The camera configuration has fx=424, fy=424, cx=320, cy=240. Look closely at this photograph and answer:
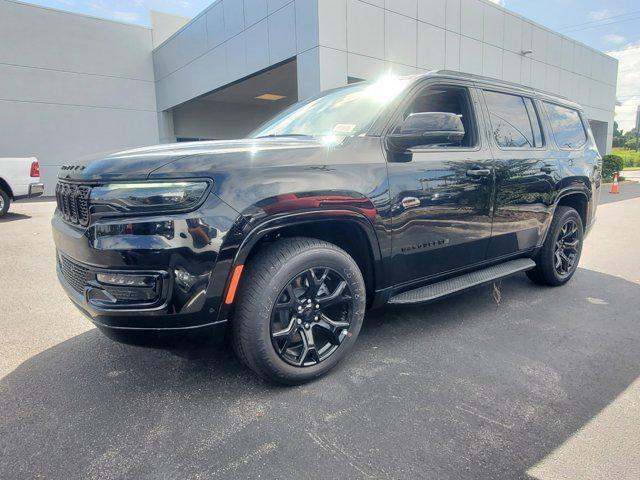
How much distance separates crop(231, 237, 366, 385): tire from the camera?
90.7 inches

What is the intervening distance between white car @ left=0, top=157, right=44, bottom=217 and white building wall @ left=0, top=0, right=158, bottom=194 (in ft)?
25.9

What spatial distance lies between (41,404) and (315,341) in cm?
160

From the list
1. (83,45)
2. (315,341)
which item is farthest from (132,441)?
(83,45)

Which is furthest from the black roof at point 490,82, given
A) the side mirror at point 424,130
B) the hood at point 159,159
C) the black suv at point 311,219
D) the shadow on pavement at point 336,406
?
the shadow on pavement at point 336,406

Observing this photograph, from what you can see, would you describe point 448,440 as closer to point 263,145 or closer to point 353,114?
point 263,145

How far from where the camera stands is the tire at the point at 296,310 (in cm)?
230

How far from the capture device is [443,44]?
44.5 ft

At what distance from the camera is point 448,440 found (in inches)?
81.7

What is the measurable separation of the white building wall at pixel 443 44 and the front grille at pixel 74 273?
8.51 meters

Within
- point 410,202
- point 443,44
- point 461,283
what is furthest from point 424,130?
point 443,44

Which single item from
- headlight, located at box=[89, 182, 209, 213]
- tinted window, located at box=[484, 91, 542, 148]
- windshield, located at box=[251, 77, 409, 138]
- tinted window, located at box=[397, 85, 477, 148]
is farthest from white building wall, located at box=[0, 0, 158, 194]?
headlight, located at box=[89, 182, 209, 213]

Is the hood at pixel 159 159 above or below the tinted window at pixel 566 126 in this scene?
below

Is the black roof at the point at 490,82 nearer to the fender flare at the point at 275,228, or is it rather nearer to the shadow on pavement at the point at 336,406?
the fender flare at the point at 275,228

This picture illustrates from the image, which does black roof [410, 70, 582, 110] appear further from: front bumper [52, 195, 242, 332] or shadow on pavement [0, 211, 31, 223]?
shadow on pavement [0, 211, 31, 223]
